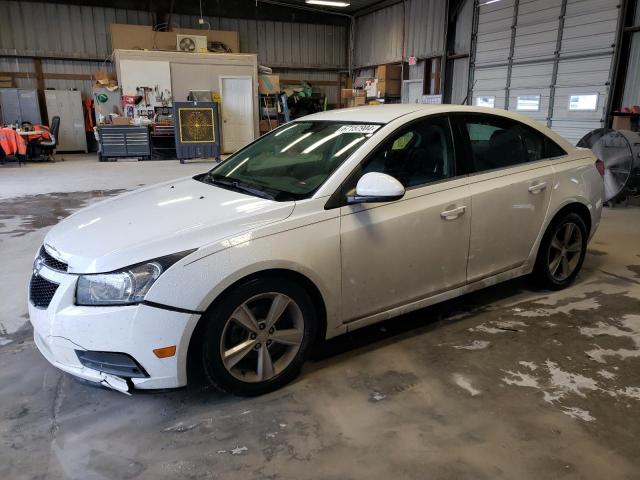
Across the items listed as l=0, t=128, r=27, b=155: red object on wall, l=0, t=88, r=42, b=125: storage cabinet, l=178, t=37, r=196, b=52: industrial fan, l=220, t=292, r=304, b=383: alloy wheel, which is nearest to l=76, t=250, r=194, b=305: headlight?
l=220, t=292, r=304, b=383: alloy wheel

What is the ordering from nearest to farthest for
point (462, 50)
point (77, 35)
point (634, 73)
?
point (634, 73) < point (462, 50) < point (77, 35)

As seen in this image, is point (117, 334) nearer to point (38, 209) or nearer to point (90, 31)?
point (38, 209)

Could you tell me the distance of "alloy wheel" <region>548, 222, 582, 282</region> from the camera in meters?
3.44

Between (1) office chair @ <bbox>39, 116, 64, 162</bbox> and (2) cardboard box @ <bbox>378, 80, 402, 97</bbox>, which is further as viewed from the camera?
(2) cardboard box @ <bbox>378, 80, 402, 97</bbox>

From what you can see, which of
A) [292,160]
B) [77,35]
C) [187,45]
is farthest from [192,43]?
[292,160]

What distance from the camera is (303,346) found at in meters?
2.36

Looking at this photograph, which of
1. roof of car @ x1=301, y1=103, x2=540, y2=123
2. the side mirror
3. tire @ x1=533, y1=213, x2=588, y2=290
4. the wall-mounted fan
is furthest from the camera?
the wall-mounted fan

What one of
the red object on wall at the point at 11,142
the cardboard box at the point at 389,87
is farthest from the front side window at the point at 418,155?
the cardboard box at the point at 389,87

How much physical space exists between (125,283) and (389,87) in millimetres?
14988

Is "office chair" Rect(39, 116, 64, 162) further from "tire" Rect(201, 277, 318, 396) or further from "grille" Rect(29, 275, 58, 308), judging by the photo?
"tire" Rect(201, 277, 318, 396)

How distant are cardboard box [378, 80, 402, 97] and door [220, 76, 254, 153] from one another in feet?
13.3

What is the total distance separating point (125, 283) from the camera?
1956mm

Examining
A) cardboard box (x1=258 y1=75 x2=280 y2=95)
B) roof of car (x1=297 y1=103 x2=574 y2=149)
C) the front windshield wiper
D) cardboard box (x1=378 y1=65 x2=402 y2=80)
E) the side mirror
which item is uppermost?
cardboard box (x1=378 y1=65 x2=402 y2=80)

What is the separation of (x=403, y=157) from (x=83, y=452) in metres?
2.06
